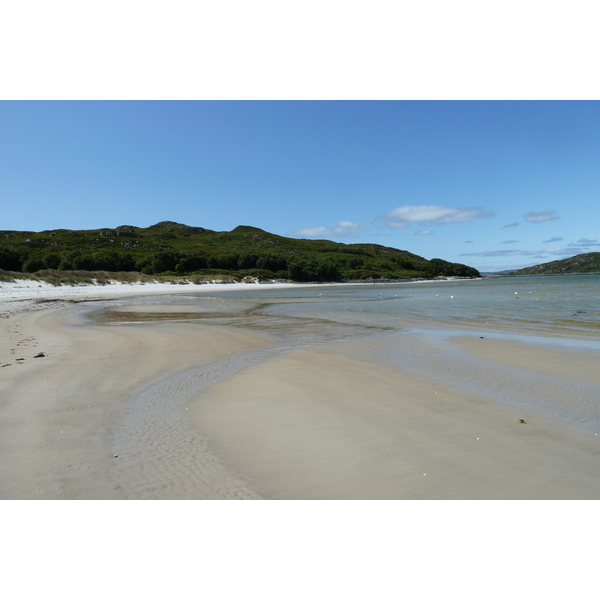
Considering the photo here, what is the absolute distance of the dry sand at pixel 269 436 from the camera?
3.54m

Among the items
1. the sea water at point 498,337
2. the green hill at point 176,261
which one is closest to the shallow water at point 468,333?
the sea water at point 498,337

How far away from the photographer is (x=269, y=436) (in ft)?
15.7

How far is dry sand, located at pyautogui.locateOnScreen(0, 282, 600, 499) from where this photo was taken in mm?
3545

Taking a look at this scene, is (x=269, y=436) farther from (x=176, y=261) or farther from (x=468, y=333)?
(x=176, y=261)

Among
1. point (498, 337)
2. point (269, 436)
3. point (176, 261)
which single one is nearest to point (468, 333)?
point (498, 337)

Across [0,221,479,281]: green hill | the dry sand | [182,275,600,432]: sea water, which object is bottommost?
the dry sand

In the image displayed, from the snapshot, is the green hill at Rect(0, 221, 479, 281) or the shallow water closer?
the shallow water

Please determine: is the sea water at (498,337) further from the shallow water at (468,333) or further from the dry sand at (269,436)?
the dry sand at (269,436)

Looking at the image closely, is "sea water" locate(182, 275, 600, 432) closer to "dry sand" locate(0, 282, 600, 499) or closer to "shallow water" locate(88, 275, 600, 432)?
"shallow water" locate(88, 275, 600, 432)

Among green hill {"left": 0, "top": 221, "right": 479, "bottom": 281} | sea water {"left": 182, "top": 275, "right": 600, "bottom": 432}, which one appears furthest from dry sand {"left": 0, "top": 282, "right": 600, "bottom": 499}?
green hill {"left": 0, "top": 221, "right": 479, "bottom": 281}

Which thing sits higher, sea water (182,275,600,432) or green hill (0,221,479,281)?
green hill (0,221,479,281)

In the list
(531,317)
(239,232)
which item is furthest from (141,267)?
(239,232)

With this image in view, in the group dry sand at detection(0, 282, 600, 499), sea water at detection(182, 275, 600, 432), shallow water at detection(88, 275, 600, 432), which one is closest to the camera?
dry sand at detection(0, 282, 600, 499)
